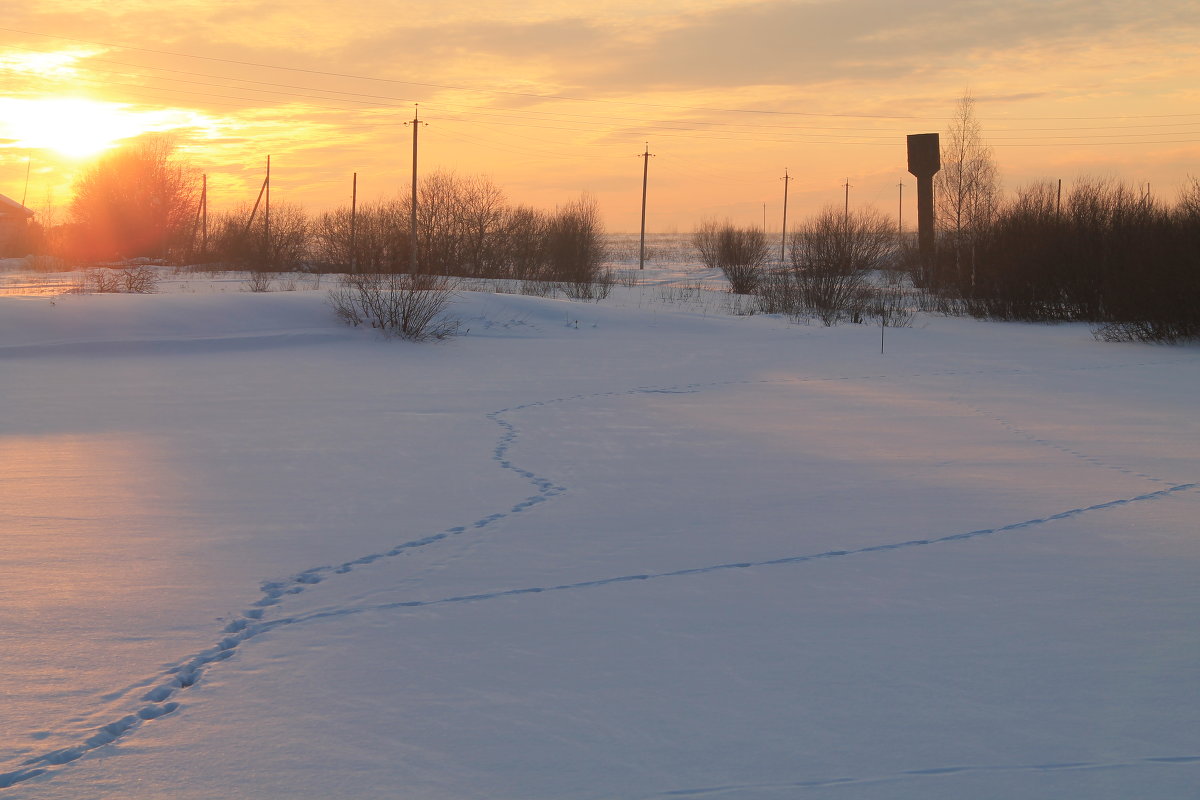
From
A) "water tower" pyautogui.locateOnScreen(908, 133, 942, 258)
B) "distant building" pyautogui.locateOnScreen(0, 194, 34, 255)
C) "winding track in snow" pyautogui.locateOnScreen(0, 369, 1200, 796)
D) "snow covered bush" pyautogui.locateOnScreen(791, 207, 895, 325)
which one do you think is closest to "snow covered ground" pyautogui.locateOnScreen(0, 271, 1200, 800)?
"winding track in snow" pyautogui.locateOnScreen(0, 369, 1200, 796)

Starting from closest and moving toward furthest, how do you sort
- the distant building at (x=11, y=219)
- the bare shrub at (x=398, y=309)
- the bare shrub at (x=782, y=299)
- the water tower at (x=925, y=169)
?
the bare shrub at (x=398, y=309)
the bare shrub at (x=782, y=299)
the water tower at (x=925, y=169)
the distant building at (x=11, y=219)

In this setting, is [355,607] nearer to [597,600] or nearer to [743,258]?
[597,600]

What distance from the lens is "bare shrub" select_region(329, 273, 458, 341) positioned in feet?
58.4

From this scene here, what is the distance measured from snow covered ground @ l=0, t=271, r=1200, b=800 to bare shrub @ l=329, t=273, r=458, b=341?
262 inches

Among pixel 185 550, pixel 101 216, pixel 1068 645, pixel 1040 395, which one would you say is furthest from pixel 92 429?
pixel 101 216

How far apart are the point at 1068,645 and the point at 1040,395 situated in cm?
878

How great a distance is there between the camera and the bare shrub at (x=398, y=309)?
17797 mm

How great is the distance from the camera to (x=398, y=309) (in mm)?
17812

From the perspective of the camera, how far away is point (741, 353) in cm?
1738

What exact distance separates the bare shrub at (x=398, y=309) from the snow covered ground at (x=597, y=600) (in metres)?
6.65

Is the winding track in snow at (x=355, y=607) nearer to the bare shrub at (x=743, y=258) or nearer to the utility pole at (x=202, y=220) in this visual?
the bare shrub at (x=743, y=258)

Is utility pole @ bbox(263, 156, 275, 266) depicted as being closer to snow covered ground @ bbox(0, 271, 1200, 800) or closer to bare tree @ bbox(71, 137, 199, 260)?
bare tree @ bbox(71, 137, 199, 260)

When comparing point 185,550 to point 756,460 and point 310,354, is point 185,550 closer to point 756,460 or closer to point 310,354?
point 756,460

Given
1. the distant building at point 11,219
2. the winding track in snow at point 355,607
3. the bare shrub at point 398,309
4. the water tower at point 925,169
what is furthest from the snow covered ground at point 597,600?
the distant building at point 11,219
